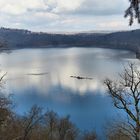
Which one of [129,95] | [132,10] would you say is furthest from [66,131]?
[132,10]

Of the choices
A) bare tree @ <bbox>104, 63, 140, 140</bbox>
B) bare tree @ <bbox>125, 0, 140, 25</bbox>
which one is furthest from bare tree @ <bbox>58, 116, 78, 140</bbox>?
bare tree @ <bbox>125, 0, 140, 25</bbox>

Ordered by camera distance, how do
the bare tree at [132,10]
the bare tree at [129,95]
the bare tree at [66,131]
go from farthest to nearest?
the bare tree at [66,131] → the bare tree at [129,95] → the bare tree at [132,10]

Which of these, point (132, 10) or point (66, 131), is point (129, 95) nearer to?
point (132, 10)

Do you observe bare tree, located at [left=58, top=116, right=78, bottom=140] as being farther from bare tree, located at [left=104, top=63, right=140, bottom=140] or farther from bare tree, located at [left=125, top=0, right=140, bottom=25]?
bare tree, located at [left=125, top=0, right=140, bottom=25]

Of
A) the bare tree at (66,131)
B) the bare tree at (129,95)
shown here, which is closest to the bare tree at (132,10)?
the bare tree at (129,95)

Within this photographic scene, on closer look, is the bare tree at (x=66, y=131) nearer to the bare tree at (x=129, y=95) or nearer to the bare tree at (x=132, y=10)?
the bare tree at (x=129, y=95)

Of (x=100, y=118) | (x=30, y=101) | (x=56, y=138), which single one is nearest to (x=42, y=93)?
(x=30, y=101)

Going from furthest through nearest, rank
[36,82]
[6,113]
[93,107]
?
[36,82]
[93,107]
[6,113]

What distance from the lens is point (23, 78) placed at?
79.8 m

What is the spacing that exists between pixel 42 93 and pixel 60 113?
14.6 metres

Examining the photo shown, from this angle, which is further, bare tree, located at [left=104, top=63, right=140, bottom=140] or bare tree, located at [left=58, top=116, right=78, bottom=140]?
bare tree, located at [left=58, top=116, right=78, bottom=140]

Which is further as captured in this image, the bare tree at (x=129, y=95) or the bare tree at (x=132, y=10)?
the bare tree at (x=129, y=95)

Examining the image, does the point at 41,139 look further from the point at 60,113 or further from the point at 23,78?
the point at 23,78

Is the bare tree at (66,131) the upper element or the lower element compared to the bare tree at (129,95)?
lower
